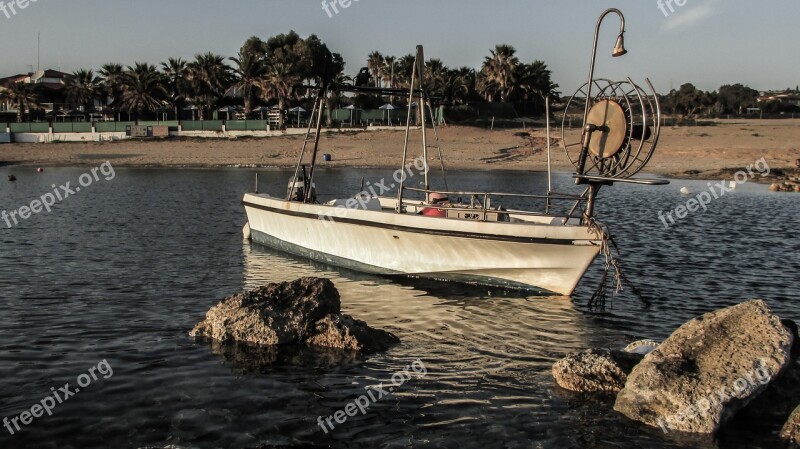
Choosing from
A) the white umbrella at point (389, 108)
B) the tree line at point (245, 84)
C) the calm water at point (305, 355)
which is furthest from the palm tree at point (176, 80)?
the calm water at point (305, 355)

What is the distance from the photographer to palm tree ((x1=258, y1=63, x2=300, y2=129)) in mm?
79188

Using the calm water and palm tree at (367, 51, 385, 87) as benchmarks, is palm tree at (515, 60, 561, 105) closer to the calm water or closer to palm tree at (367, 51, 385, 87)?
palm tree at (367, 51, 385, 87)

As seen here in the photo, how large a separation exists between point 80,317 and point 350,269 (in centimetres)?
712

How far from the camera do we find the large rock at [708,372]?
336 inches

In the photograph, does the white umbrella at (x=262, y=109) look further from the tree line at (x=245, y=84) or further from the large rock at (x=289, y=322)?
the large rock at (x=289, y=322)

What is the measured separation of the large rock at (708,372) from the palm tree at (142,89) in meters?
79.8

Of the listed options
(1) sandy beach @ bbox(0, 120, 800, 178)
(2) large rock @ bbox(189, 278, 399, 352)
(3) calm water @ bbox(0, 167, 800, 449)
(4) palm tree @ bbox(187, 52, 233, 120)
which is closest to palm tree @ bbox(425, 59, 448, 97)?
(1) sandy beach @ bbox(0, 120, 800, 178)

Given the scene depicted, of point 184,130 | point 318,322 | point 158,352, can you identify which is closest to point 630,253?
point 318,322

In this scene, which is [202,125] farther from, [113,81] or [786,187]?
[786,187]

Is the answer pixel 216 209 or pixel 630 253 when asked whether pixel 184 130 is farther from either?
pixel 630 253

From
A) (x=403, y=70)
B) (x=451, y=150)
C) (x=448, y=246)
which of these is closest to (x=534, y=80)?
(x=403, y=70)

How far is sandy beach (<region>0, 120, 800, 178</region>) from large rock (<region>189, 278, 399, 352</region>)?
44561mm

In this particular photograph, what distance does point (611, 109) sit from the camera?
13.8 meters

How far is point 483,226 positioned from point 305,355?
6040mm
